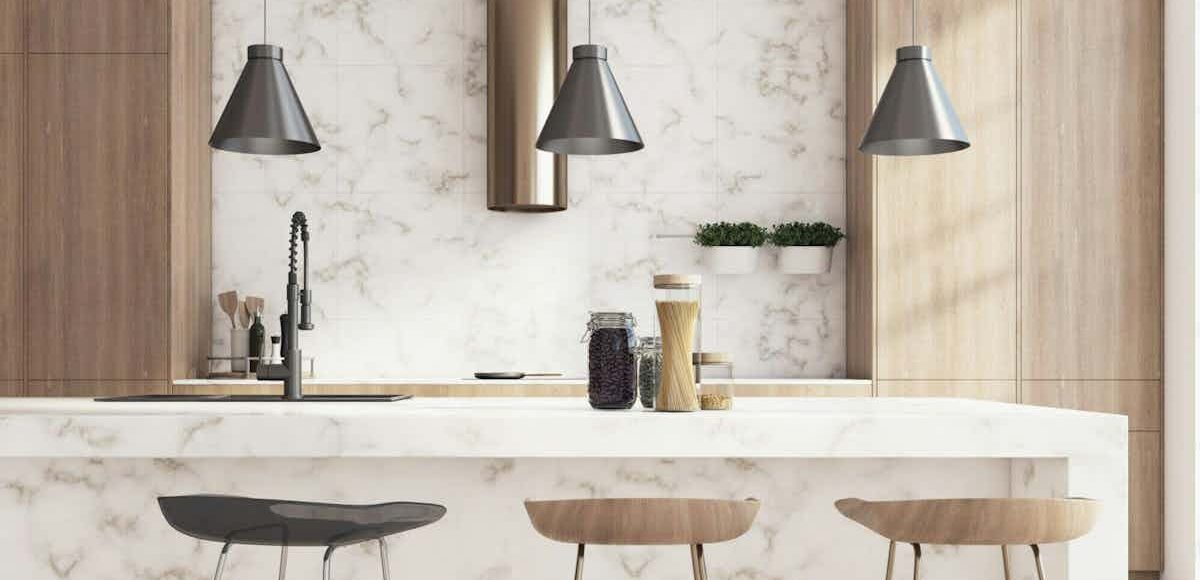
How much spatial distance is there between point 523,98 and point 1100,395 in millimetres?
2462

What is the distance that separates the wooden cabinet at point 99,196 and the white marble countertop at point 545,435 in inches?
72.5

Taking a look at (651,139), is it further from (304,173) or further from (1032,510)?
(1032,510)

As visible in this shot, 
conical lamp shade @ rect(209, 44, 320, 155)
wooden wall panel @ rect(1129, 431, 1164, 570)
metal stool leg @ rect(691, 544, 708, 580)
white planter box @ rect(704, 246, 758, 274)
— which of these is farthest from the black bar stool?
wooden wall panel @ rect(1129, 431, 1164, 570)

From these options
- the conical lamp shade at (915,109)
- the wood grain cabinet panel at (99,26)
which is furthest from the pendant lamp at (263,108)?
the wood grain cabinet panel at (99,26)

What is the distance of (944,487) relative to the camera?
2.64m

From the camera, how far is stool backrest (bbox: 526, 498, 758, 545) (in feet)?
6.58

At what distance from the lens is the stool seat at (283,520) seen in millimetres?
2061

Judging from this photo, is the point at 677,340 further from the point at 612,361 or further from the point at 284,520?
the point at 284,520

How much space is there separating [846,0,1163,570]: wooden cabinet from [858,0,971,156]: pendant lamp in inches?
54.3

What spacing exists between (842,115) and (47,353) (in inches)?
128

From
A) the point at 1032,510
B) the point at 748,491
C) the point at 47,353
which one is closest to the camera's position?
the point at 1032,510

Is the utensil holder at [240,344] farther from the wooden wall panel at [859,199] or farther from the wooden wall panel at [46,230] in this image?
the wooden wall panel at [859,199]

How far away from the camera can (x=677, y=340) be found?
2543mm

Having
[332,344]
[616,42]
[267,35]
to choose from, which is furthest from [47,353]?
[616,42]
